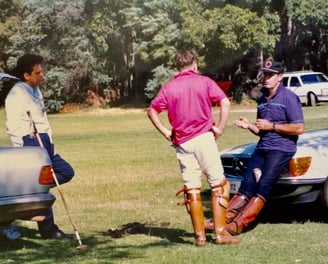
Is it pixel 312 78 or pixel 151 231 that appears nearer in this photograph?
pixel 151 231

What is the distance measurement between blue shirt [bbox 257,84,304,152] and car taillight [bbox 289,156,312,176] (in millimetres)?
227

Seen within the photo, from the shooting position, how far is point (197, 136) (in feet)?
22.6

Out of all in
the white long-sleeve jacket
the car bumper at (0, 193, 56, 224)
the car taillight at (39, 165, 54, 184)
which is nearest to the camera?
the car bumper at (0, 193, 56, 224)

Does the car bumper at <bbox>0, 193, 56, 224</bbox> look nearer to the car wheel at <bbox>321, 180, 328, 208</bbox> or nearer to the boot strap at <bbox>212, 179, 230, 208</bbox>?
the boot strap at <bbox>212, 179, 230, 208</bbox>

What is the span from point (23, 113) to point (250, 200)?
2524mm

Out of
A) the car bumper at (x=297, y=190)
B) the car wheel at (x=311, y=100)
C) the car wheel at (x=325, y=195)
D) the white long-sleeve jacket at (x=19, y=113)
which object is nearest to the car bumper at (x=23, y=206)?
the white long-sleeve jacket at (x=19, y=113)

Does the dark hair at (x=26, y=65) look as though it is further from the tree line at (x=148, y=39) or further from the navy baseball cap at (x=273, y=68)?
the tree line at (x=148, y=39)

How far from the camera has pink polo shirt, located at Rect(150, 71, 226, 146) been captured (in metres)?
6.88

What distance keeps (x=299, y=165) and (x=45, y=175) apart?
270 centimetres

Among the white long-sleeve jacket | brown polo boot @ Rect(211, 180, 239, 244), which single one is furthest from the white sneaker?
brown polo boot @ Rect(211, 180, 239, 244)

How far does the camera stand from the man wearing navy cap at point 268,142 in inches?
291

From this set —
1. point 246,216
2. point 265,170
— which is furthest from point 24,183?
point 265,170

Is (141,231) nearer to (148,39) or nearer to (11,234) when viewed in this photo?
(11,234)

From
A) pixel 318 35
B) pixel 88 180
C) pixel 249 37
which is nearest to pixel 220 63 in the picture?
pixel 249 37
